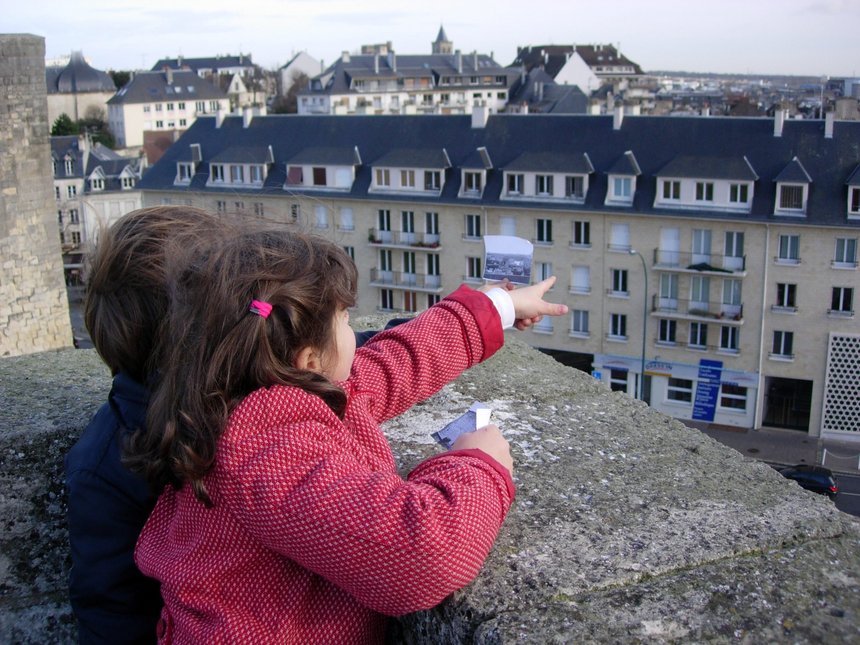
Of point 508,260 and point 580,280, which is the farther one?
point 580,280

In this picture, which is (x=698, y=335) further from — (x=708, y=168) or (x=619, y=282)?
(x=708, y=168)

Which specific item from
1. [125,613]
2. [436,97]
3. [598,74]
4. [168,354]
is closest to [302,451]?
[168,354]

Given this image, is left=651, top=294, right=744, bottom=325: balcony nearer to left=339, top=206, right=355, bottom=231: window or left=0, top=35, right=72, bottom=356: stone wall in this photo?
left=339, top=206, right=355, bottom=231: window

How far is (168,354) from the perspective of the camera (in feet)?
6.68

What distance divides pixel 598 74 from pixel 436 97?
1247 inches

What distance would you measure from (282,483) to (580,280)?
27786mm

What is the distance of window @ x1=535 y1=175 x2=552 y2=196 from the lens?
29.5 metres

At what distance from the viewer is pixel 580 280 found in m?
29.2

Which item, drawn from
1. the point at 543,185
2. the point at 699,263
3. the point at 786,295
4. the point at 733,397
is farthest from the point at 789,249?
the point at 543,185

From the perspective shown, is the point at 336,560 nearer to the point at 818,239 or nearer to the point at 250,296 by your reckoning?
the point at 250,296

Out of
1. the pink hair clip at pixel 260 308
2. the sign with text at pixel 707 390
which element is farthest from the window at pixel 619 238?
the pink hair clip at pixel 260 308

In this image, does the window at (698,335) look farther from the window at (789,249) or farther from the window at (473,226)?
the window at (473,226)

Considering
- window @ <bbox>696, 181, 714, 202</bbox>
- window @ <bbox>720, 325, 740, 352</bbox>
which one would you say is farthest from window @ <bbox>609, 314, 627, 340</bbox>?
window @ <bbox>696, 181, 714, 202</bbox>

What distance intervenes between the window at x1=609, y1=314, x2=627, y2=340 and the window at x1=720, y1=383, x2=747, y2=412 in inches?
119
